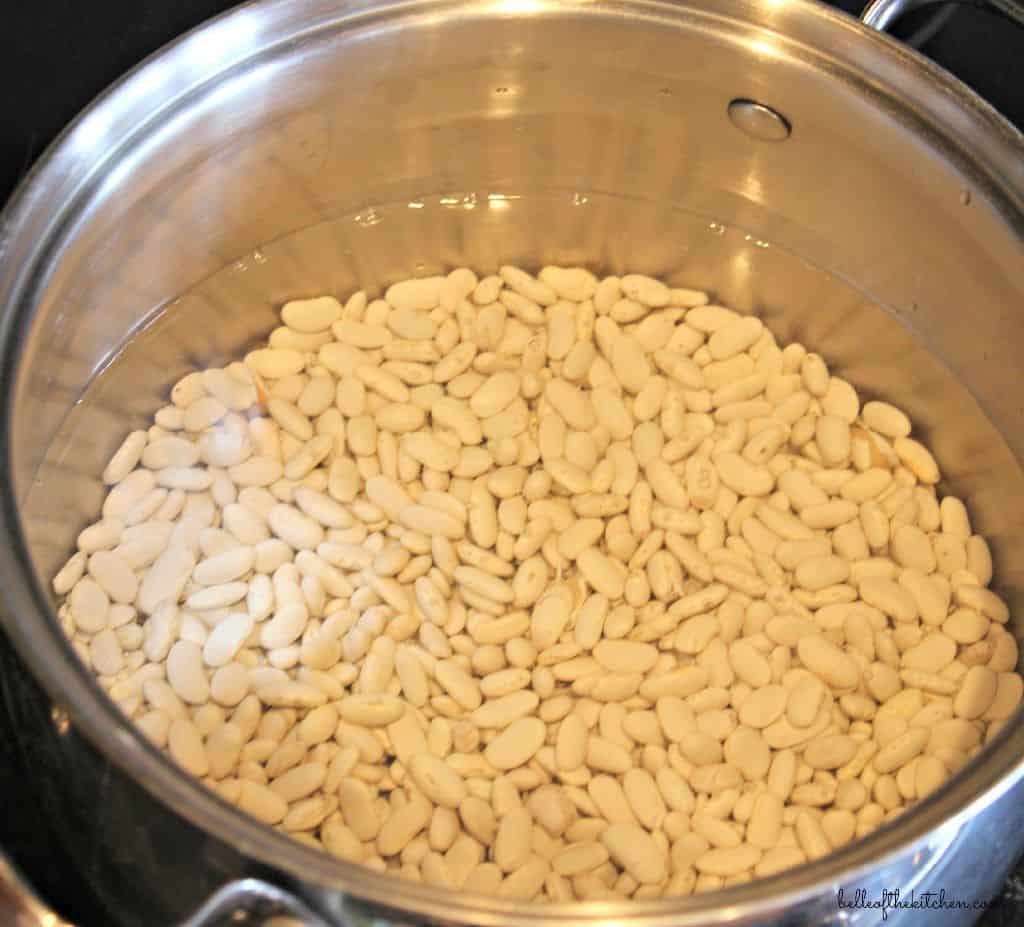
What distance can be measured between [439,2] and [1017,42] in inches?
17.1

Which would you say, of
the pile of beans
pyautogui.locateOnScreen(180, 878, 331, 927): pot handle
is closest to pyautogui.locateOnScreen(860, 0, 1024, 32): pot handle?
the pile of beans

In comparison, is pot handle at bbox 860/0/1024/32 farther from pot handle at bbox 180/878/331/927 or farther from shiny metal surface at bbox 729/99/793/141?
pot handle at bbox 180/878/331/927

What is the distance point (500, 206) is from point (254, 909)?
1.82ft

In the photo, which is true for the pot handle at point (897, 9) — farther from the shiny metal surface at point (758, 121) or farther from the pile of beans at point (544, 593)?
the pile of beans at point (544, 593)

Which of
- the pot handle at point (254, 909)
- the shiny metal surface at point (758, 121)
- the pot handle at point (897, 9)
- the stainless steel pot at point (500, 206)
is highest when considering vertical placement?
the pot handle at point (897, 9)

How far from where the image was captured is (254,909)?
0.45m

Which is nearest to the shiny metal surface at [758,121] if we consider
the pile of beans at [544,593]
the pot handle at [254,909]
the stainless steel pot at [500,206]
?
the stainless steel pot at [500,206]

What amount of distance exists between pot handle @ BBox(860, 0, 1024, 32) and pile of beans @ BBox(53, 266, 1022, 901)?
21 centimetres

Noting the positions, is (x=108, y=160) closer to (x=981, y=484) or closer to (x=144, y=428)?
(x=144, y=428)

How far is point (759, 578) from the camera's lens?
733 millimetres

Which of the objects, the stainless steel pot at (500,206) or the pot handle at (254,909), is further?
the stainless steel pot at (500,206)

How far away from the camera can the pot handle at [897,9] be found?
0.69 m

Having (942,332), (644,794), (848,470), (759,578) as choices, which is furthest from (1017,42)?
(644,794)

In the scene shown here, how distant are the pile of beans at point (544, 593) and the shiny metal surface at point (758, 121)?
0.38 feet
